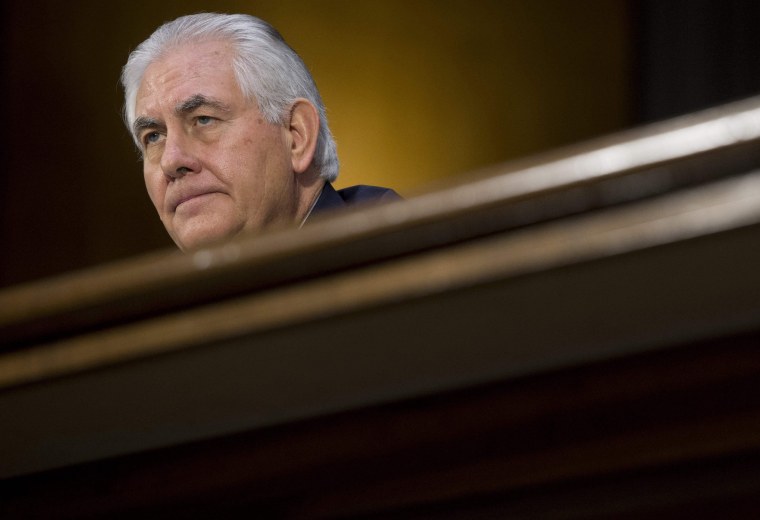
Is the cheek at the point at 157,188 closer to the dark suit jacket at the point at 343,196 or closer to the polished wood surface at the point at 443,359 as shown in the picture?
the dark suit jacket at the point at 343,196

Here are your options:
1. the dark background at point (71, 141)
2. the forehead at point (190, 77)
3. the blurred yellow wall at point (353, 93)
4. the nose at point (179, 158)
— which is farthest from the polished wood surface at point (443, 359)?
the dark background at point (71, 141)

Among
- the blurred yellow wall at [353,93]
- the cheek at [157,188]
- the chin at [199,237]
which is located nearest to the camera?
the chin at [199,237]

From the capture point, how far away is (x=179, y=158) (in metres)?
1.32

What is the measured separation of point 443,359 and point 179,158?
1069 millimetres

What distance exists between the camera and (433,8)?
1744 millimetres

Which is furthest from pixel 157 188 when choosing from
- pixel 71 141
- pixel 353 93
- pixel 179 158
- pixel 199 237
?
pixel 71 141

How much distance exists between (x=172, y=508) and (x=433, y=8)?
1.51 meters

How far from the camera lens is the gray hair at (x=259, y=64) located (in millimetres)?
1399

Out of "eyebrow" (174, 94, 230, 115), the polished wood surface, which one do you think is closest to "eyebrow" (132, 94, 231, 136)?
"eyebrow" (174, 94, 230, 115)

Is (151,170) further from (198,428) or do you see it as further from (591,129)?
(198,428)

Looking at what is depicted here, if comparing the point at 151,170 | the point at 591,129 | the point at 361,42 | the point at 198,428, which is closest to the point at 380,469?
the point at 198,428

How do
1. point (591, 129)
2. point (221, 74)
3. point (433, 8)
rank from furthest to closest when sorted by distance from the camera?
point (433, 8) < point (591, 129) < point (221, 74)

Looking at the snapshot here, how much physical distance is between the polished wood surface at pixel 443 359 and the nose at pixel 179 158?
949mm

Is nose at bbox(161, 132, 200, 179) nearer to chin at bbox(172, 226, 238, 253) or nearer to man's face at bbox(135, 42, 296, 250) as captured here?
man's face at bbox(135, 42, 296, 250)
